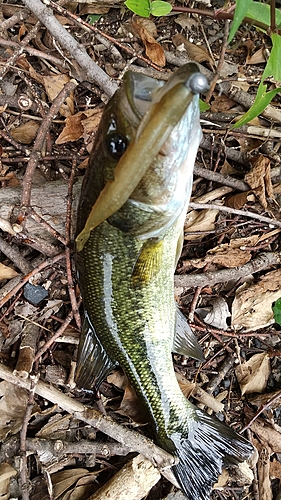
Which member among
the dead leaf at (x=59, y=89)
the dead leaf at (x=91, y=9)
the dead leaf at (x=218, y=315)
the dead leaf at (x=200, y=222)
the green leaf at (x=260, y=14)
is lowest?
the dead leaf at (x=218, y=315)

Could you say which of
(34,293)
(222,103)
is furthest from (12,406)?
(222,103)

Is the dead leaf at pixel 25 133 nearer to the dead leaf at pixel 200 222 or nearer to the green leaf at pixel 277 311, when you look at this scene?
the dead leaf at pixel 200 222

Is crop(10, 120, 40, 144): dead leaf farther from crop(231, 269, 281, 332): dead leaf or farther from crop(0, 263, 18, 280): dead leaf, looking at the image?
crop(231, 269, 281, 332): dead leaf

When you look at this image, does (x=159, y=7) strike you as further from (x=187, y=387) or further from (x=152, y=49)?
(x=187, y=387)

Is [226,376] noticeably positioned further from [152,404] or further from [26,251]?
[26,251]

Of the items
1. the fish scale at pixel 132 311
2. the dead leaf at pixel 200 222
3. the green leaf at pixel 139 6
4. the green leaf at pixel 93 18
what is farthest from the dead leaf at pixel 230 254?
the green leaf at pixel 93 18

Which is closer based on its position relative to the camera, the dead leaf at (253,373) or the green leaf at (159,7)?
the green leaf at (159,7)
